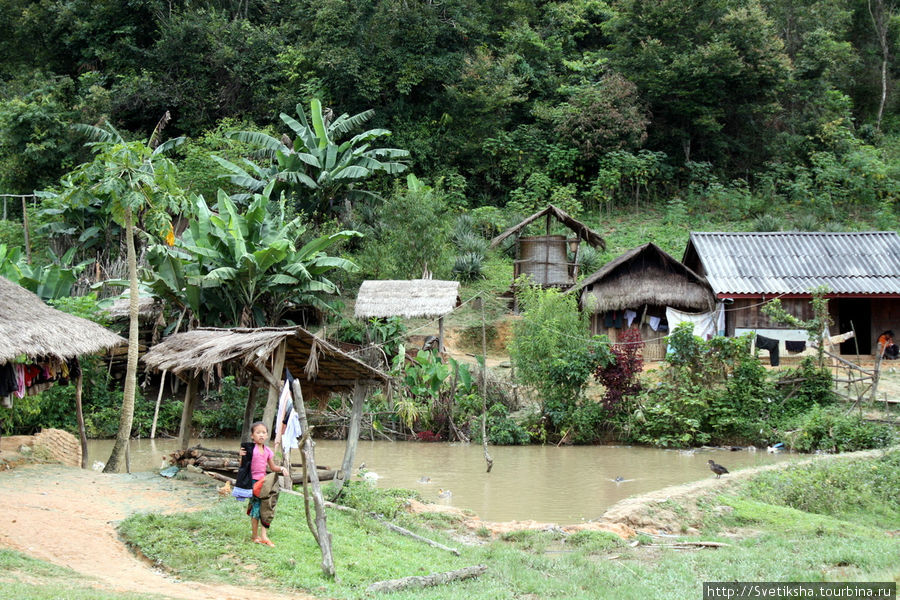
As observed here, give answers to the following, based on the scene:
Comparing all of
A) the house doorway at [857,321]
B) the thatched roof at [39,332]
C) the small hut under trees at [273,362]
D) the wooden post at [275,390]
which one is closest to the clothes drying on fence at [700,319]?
the house doorway at [857,321]

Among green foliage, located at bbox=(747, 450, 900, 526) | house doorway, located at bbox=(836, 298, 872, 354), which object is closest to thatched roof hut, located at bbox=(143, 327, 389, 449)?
green foliage, located at bbox=(747, 450, 900, 526)

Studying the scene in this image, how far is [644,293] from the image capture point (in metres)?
22.6

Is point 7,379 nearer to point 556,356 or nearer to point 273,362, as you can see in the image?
point 273,362

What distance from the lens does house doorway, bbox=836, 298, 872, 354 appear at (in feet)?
74.4

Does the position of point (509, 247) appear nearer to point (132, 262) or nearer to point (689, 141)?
point (689, 141)

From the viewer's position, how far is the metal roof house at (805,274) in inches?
853

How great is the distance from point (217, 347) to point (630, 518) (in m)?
5.67

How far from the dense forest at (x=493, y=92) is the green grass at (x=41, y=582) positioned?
23.7 m

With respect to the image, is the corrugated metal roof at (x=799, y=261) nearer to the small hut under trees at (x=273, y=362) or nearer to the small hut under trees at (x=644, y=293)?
the small hut under trees at (x=644, y=293)

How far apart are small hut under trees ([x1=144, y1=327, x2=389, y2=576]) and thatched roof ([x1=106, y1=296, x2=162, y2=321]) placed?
7.47m

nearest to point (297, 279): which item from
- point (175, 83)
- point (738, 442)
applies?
point (738, 442)

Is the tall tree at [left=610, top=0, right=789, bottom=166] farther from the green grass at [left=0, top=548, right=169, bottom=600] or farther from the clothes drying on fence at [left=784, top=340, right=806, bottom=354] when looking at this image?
the green grass at [left=0, top=548, right=169, bottom=600]

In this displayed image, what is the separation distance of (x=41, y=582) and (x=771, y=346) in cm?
1794

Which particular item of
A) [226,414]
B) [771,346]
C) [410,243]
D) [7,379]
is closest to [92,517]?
[7,379]
